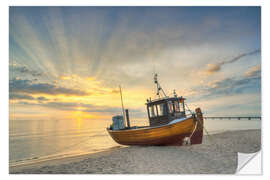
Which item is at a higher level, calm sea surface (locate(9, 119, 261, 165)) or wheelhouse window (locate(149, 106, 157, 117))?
wheelhouse window (locate(149, 106, 157, 117))

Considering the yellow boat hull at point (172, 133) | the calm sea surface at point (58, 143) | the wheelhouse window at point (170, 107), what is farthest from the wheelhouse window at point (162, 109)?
the calm sea surface at point (58, 143)

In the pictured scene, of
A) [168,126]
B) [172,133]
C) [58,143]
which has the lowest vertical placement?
[58,143]

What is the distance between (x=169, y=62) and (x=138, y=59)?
1426mm

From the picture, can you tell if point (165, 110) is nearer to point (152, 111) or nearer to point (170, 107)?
point (170, 107)

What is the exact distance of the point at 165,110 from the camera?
8188 mm

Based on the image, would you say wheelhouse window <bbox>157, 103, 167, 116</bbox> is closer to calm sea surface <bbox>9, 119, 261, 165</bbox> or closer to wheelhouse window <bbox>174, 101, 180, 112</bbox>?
wheelhouse window <bbox>174, 101, 180, 112</bbox>

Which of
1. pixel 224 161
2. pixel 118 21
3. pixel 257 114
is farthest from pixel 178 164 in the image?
pixel 118 21

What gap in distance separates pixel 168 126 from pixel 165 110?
108 cm

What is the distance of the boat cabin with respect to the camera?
811 cm

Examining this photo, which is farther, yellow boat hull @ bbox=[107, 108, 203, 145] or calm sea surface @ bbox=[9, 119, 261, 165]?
calm sea surface @ bbox=[9, 119, 261, 165]

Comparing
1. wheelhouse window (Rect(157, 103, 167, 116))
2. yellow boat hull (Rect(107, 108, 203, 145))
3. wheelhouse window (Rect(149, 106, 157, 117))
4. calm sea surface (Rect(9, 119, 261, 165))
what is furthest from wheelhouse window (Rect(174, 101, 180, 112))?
calm sea surface (Rect(9, 119, 261, 165))

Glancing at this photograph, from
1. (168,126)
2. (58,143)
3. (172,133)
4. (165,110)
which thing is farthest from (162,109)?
(58,143)

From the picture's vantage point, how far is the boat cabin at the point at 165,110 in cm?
811
